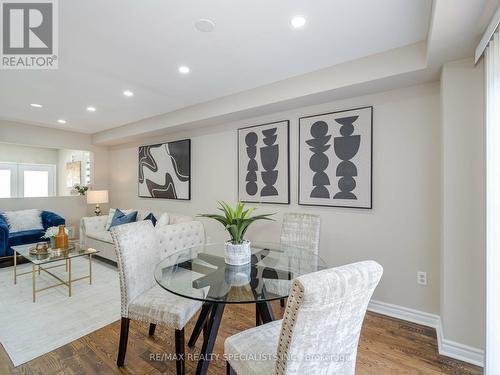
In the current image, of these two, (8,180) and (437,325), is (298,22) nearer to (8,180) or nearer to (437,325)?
(437,325)

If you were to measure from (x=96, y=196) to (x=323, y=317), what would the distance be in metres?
5.73

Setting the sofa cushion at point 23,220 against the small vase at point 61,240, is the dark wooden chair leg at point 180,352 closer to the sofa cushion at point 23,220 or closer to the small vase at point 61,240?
the small vase at point 61,240

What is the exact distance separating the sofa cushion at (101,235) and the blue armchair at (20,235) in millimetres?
787

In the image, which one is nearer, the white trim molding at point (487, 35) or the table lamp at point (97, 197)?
the white trim molding at point (487, 35)

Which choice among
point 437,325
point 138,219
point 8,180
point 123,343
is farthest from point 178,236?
point 8,180

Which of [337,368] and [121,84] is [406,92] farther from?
[121,84]

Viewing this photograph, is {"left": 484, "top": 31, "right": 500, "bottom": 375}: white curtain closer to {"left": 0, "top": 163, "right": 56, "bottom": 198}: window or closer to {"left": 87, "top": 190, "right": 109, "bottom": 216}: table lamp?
{"left": 87, "top": 190, "right": 109, "bottom": 216}: table lamp

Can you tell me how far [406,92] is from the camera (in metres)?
2.48

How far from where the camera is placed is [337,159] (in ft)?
9.16

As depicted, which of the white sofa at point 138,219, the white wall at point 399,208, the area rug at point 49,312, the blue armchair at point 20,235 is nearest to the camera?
the area rug at point 49,312

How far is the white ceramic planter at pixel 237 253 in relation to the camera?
192 centimetres

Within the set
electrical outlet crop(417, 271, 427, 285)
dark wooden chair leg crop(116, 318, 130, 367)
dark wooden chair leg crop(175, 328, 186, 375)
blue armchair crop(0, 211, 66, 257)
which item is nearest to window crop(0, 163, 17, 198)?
blue armchair crop(0, 211, 66, 257)

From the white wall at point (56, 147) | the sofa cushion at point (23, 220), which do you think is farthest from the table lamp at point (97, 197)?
the sofa cushion at point (23, 220)

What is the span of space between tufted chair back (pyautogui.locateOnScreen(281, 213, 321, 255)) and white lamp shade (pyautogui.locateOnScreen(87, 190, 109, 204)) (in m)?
4.52
